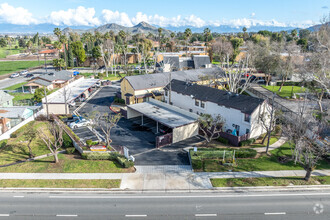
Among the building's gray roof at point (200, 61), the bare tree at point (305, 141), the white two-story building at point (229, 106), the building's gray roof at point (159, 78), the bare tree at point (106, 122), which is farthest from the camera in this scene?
the building's gray roof at point (200, 61)

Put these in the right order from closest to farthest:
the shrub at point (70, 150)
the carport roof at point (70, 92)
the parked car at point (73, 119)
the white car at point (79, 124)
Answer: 1. the shrub at point (70, 150)
2. the white car at point (79, 124)
3. the parked car at point (73, 119)
4. the carport roof at point (70, 92)

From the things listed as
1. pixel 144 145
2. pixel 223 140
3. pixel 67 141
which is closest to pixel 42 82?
pixel 67 141

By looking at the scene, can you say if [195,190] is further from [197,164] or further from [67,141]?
[67,141]

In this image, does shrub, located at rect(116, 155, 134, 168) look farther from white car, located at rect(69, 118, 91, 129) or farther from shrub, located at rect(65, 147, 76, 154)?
white car, located at rect(69, 118, 91, 129)

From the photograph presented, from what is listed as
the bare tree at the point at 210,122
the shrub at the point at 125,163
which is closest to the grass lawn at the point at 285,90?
the bare tree at the point at 210,122

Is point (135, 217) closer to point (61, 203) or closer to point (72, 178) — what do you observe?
point (61, 203)

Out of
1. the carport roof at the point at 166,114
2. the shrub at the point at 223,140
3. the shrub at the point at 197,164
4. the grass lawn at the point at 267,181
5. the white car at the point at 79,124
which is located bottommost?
the grass lawn at the point at 267,181

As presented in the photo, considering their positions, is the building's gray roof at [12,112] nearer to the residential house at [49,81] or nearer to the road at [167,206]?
the road at [167,206]

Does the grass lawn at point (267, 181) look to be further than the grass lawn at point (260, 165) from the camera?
No
